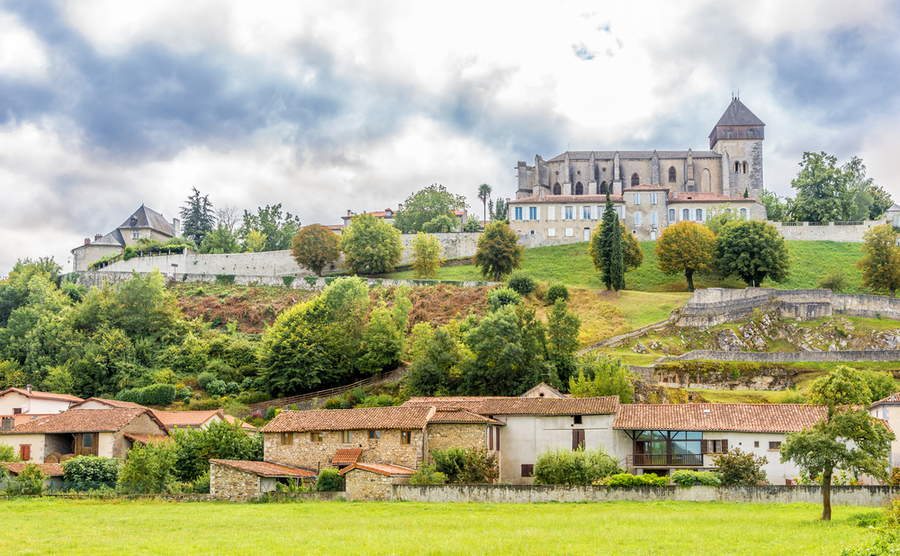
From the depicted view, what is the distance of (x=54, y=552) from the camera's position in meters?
19.3

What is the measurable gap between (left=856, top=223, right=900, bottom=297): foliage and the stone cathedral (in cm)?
4407

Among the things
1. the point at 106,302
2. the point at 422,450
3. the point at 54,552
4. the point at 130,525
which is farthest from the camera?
the point at 106,302

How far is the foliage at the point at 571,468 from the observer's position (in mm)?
31891

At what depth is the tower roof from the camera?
123625 mm

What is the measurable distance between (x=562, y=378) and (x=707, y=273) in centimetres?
3888

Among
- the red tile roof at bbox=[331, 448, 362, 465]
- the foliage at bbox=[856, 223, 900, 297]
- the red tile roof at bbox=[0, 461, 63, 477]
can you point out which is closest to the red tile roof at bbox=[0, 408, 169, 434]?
the red tile roof at bbox=[0, 461, 63, 477]

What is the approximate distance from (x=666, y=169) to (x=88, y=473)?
332 ft

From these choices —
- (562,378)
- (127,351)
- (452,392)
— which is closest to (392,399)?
(452,392)

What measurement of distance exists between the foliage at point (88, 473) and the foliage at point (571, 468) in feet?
63.3

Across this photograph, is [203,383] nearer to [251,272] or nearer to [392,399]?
[392,399]

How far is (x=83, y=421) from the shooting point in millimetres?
44188

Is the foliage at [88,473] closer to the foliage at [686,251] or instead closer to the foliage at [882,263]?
the foliage at [686,251]

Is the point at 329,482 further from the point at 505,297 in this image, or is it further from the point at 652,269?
the point at 652,269

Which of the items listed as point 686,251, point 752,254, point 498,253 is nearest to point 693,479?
point 752,254
